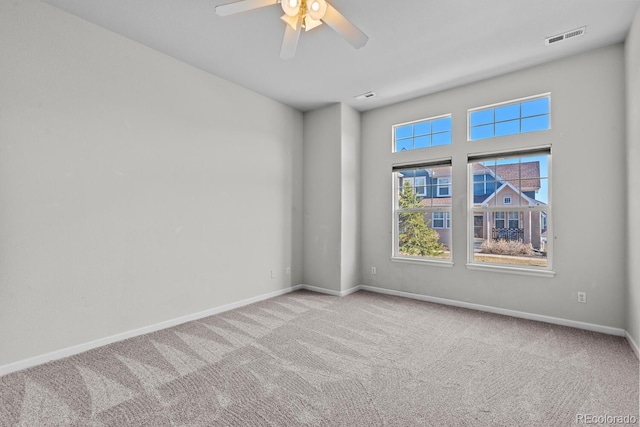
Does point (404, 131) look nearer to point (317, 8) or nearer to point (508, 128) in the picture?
point (508, 128)

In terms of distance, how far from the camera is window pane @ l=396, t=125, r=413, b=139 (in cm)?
462

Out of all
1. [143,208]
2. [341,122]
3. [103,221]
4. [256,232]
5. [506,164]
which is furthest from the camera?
[341,122]

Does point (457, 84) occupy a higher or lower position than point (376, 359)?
higher

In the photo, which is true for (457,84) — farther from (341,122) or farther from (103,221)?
(103,221)

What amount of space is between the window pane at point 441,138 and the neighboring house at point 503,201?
0.37 m

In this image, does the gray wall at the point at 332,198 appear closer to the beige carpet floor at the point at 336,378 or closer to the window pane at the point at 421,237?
the window pane at the point at 421,237

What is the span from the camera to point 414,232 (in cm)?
461

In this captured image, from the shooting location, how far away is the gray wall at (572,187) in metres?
3.12

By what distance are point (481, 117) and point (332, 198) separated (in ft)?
7.42

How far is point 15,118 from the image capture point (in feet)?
Result: 7.86

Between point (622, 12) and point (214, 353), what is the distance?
452cm

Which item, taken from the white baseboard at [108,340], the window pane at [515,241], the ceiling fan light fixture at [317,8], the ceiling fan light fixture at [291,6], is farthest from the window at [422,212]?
the ceiling fan light fixture at [291,6]

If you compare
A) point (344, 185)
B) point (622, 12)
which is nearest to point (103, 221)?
point (344, 185)

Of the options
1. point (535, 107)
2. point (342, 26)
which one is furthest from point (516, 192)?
point (342, 26)
